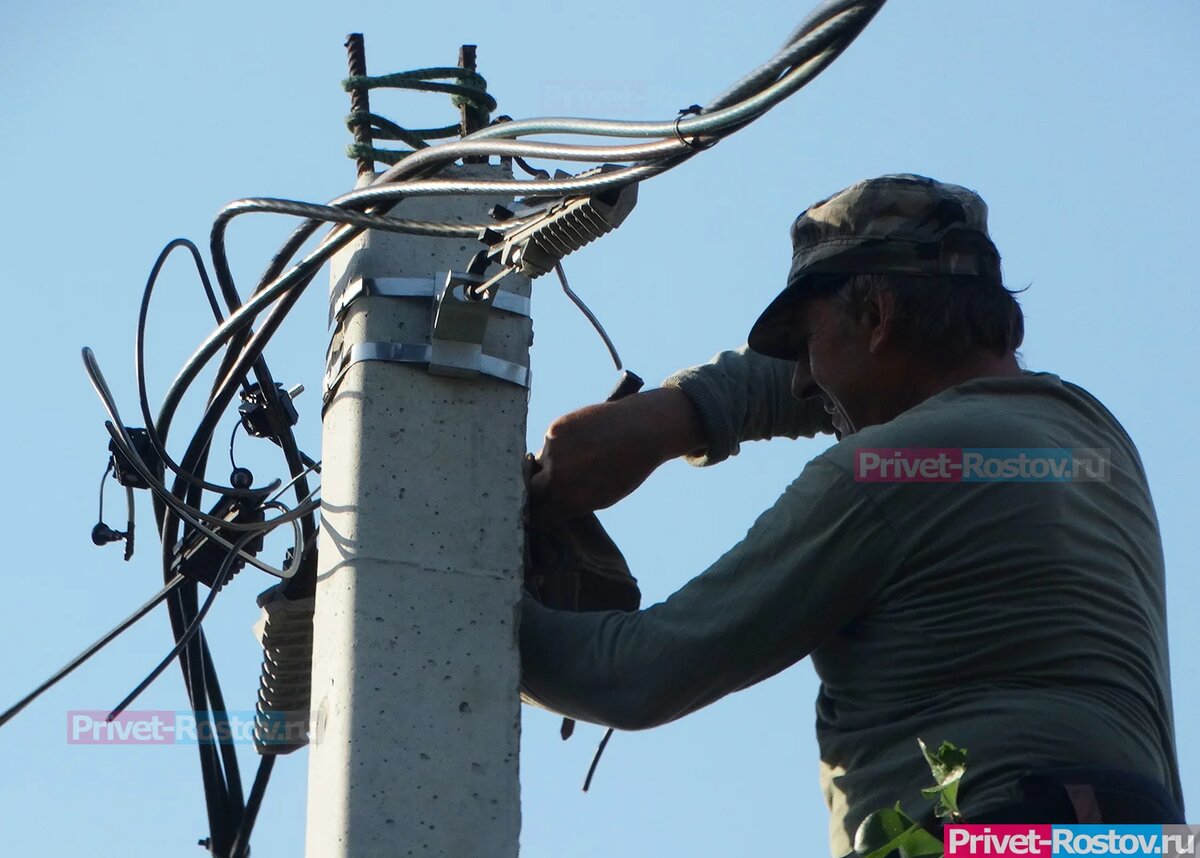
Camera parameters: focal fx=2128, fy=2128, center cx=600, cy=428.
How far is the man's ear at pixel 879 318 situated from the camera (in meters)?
4.20

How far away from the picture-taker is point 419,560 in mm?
3879

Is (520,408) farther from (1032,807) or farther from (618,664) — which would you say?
(1032,807)

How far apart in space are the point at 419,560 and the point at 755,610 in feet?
2.06

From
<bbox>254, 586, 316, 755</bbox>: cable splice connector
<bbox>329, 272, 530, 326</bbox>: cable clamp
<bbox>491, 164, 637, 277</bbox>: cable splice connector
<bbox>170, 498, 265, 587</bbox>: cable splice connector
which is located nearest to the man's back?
<bbox>491, 164, 637, 277</bbox>: cable splice connector

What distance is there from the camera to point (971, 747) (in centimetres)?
353

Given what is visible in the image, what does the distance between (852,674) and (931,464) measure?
0.40 metres

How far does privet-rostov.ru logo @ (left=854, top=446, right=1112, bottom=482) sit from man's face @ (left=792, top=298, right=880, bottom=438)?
1.59 ft

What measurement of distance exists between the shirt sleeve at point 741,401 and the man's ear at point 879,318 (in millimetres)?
369

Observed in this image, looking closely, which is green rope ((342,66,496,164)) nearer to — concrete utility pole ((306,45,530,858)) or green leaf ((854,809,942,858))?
concrete utility pole ((306,45,530,858))

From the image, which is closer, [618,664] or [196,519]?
[618,664]

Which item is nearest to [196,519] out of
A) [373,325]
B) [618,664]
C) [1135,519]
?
[373,325]

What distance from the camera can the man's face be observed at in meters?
4.25

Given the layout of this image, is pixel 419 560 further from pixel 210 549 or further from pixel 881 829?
pixel 210 549

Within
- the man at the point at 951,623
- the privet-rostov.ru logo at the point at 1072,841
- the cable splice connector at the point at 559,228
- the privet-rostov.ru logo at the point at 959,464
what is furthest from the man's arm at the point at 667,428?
the privet-rostov.ru logo at the point at 1072,841
